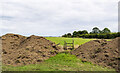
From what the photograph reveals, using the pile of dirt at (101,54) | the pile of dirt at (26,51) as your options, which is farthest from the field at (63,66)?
the pile of dirt at (26,51)

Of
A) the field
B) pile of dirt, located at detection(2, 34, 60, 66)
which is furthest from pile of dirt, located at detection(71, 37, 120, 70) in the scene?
pile of dirt, located at detection(2, 34, 60, 66)

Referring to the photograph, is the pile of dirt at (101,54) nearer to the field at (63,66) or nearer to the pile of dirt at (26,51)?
the field at (63,66)

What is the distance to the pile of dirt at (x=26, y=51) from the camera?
20359 millimetres

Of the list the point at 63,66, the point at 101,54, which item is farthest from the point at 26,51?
the point at 101,54

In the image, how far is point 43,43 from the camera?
2577cm

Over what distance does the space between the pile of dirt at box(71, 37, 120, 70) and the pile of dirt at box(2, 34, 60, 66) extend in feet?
18.8

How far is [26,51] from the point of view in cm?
2253

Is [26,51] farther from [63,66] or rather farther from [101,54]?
[101,54]

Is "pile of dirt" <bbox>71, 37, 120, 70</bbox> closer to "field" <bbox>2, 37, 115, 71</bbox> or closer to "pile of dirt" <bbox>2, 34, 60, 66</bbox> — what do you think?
"field" <bbox>2, 37, 115, 71</bbox>

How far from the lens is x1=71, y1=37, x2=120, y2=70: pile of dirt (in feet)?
61.2

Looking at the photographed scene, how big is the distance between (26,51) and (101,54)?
13.0 meters

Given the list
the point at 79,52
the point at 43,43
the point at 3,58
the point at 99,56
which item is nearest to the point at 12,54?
the point at 3,58

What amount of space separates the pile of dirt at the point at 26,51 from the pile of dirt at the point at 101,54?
18.8 ft

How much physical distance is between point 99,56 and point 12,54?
Answer: 1528 centimetres
